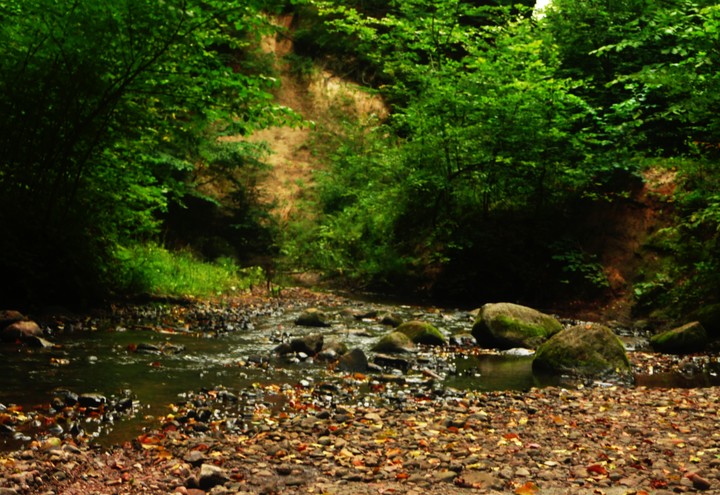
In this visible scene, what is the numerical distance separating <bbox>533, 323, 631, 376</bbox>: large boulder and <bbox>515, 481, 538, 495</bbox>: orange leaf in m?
4.63

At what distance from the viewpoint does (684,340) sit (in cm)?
1048

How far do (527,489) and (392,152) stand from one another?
15.4 meters

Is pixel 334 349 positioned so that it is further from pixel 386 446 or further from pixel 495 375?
pixel 386 446

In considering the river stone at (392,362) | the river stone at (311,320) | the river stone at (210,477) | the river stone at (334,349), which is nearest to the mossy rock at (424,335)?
the river stone at (334,349)

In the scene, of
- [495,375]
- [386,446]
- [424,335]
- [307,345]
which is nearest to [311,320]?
[424,335]

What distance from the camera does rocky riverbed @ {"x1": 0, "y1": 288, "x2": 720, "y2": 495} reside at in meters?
4.27

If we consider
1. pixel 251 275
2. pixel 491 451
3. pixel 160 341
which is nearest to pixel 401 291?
pixel 251 275

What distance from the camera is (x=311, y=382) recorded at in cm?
749

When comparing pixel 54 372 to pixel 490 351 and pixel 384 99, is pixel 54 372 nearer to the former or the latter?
pixel 490 351

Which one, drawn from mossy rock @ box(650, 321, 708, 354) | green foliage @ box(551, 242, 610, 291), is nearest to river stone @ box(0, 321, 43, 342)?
mossy rock @ box(650, 321, 708, 354)

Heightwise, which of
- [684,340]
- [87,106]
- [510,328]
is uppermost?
[87,106]

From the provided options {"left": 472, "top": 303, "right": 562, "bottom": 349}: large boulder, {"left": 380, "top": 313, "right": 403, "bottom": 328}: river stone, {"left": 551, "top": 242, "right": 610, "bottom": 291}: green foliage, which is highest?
{"left": 551, "top": 242, "right": 610, "bottom": 291}: green foliage

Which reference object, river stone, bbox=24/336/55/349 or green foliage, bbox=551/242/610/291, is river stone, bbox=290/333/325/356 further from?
green foliage, bbox=551/242/610/291

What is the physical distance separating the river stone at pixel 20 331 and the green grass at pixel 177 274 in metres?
3.70
